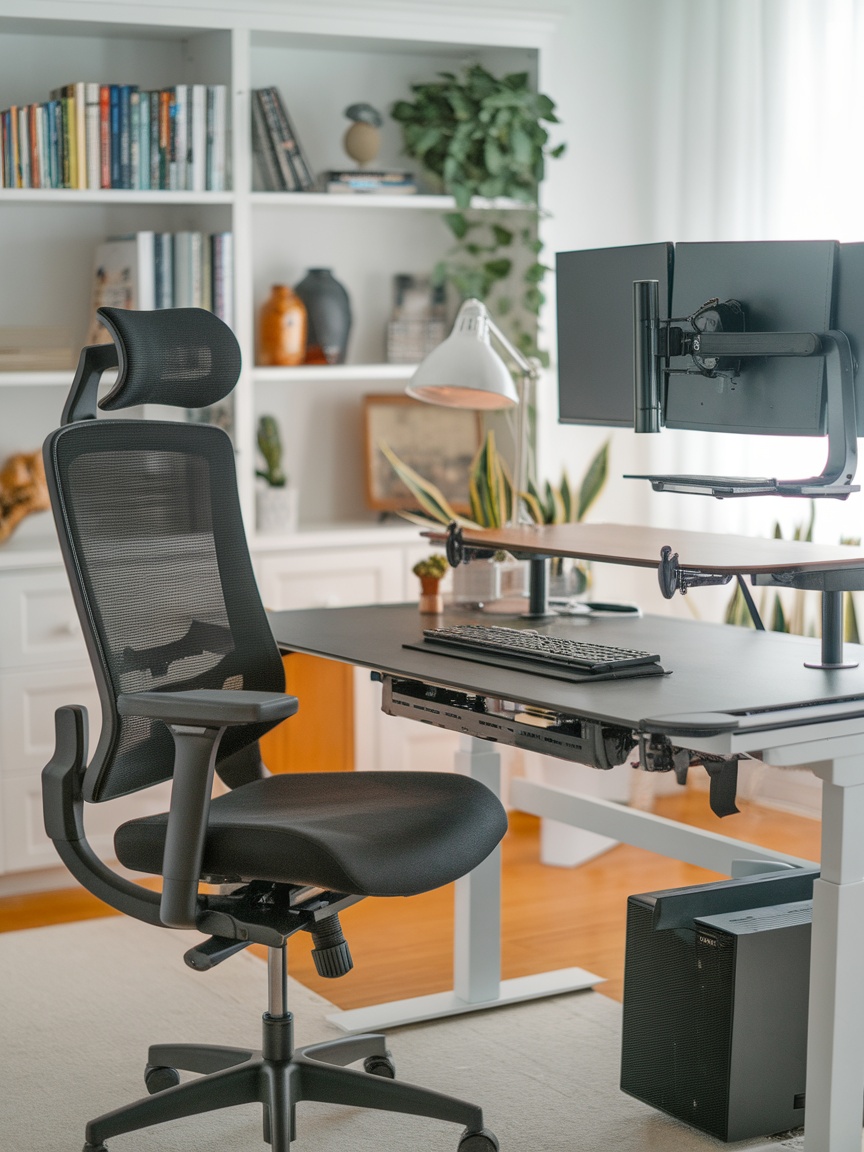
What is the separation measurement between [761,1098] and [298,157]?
262cm

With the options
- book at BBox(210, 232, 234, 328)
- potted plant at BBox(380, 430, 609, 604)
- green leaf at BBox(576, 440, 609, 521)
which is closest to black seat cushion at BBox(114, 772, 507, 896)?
potted plant at BBox(380, 430, 609, 604)

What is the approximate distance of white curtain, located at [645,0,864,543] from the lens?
393 cm

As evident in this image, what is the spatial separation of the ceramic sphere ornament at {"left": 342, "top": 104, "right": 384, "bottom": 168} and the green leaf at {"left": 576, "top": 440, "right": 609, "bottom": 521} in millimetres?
1031

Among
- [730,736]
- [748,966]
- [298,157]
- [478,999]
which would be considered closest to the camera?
[730,736]

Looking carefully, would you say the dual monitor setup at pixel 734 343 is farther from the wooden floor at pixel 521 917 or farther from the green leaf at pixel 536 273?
the green leaf at pixel 536 273

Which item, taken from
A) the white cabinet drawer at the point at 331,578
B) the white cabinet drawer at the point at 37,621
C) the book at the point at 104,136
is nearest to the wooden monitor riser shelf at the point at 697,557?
the white cabinet drawer at the point at 331,578

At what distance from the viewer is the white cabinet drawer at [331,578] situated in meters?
3.94

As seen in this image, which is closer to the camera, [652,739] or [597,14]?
[652,739]

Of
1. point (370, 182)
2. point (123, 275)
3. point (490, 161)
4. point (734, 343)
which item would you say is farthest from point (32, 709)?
point (734, 343)

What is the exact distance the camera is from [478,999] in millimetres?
3010

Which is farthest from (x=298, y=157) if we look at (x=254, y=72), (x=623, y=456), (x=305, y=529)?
(x=623, y=456)

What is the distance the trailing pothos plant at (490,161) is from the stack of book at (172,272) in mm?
663

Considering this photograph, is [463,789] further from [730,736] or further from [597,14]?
[597,14]

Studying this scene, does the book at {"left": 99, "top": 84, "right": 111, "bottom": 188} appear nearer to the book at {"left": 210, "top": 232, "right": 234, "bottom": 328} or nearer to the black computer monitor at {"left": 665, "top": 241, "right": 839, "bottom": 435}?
the book at {"left": 210, "top": 232, "right": 234, "bottom": 328}
